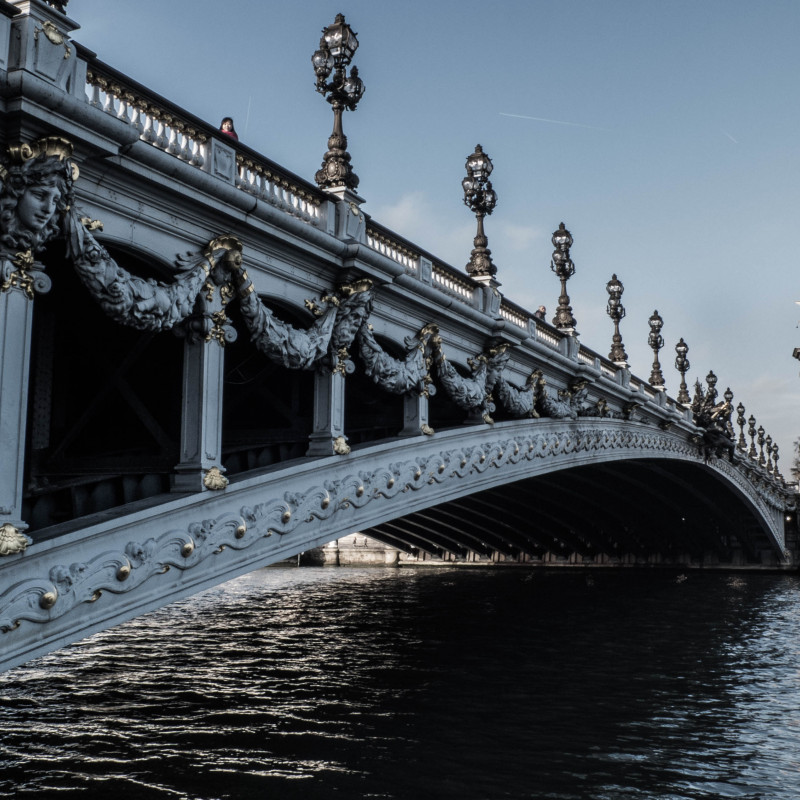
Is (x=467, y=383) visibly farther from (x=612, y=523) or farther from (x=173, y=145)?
(x=612, y=523)

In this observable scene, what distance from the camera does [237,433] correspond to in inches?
673

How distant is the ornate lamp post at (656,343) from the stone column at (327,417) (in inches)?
1065

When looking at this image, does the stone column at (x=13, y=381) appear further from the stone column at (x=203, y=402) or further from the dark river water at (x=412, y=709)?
the dark river water at (x=412, y=709)

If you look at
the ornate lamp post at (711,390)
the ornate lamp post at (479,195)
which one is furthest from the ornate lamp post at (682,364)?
the ornate lamp post at (479,195)

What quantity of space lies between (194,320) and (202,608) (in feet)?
74.9

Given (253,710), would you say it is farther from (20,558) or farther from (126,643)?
(126,643)

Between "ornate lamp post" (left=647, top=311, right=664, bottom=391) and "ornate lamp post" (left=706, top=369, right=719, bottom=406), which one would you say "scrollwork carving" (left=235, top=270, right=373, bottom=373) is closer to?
"ornate lamp post" (left=647, top=311, right=664, bottom=391)

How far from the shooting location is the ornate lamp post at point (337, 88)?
1418 cm

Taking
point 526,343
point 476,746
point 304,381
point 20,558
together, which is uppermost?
point 526,343

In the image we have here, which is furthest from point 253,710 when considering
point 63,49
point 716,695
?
point 63,49

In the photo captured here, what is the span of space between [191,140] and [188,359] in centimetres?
255

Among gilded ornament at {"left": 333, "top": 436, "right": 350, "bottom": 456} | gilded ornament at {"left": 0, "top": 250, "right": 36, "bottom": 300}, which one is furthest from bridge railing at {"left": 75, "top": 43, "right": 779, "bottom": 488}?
gilded ornament at {"left": 333, "top": 436, "right": 350, "bottom": 456}

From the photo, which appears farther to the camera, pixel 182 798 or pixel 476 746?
pixel 476 746

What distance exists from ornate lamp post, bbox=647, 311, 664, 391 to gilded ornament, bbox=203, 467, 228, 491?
3011 cm
